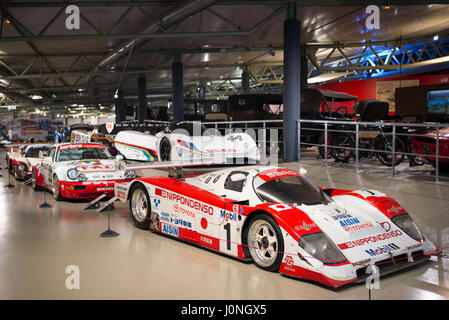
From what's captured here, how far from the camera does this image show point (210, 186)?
6117mm

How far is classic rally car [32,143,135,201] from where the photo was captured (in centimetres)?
913

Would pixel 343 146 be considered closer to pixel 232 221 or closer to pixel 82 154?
pixel 82 154

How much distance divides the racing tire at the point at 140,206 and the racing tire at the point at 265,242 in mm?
2259

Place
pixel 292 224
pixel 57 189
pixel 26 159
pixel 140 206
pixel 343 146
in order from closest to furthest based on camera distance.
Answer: pixel 292 224 → pixel 140 206 → pixel 57 189 → pixel 343 146 → pixel 26 159

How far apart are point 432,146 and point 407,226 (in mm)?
5001

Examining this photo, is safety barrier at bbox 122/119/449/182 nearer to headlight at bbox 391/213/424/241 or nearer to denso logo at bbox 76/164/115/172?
headlight at bbox 391/213/424/241

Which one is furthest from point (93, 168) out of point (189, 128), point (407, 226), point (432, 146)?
point (432, 146)

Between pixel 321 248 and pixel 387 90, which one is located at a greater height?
pixel 387 90

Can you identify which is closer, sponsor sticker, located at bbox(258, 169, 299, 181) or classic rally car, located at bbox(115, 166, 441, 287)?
classic rally car, located at bbox(115, 166, 441, 287)

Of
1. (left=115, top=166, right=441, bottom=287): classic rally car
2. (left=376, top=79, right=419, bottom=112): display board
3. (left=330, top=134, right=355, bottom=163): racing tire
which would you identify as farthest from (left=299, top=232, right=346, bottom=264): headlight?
(left=376, top=79, right=419, bottom=112): display board

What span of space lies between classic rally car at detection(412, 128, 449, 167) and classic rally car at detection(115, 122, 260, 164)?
3817mm

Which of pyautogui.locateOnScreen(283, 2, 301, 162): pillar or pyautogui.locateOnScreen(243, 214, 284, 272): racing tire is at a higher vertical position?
pyautogui.locateOnScreen(283, 2, 301, 162): pillar

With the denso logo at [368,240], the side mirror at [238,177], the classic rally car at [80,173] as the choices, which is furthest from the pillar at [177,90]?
the denso logo at [368,240]

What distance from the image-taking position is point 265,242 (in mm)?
4965
